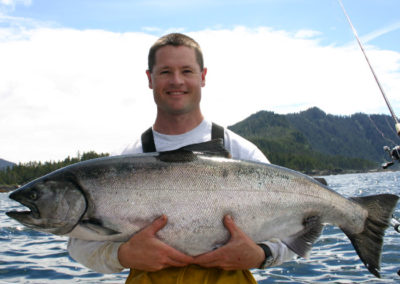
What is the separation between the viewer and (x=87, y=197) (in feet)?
10.3

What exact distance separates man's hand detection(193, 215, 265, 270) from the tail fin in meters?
0.93

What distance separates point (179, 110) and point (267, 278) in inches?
228

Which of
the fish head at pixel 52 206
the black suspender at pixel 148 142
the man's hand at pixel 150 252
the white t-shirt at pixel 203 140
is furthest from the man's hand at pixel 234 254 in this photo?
the black suspender at pixel 148 142

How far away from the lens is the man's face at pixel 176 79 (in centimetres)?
376

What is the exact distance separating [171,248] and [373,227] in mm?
1797

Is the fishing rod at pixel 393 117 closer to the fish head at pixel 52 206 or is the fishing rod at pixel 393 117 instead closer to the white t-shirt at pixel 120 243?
the white t-shirt at pixel 120 243

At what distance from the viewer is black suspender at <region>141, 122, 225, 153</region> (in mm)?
3883

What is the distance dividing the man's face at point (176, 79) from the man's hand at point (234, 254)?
1.30 meters

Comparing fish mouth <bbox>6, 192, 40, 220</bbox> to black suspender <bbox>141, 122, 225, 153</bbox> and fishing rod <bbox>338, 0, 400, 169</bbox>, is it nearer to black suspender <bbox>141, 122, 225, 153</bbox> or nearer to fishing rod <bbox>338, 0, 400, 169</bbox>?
black suspender <bbox>141, 122, 225, 153</bbox>

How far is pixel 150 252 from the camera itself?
2990 mm

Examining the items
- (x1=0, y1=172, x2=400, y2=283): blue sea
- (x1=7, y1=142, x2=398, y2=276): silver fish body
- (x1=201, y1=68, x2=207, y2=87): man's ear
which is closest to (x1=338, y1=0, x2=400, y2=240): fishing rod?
(x1=0, y1=172, x2=400, y2=283): blue sea

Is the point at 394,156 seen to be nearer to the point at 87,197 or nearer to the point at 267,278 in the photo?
the point at 267,278

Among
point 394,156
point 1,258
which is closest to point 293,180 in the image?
point 394,156

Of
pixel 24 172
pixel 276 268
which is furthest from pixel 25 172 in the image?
pixel 276 268
